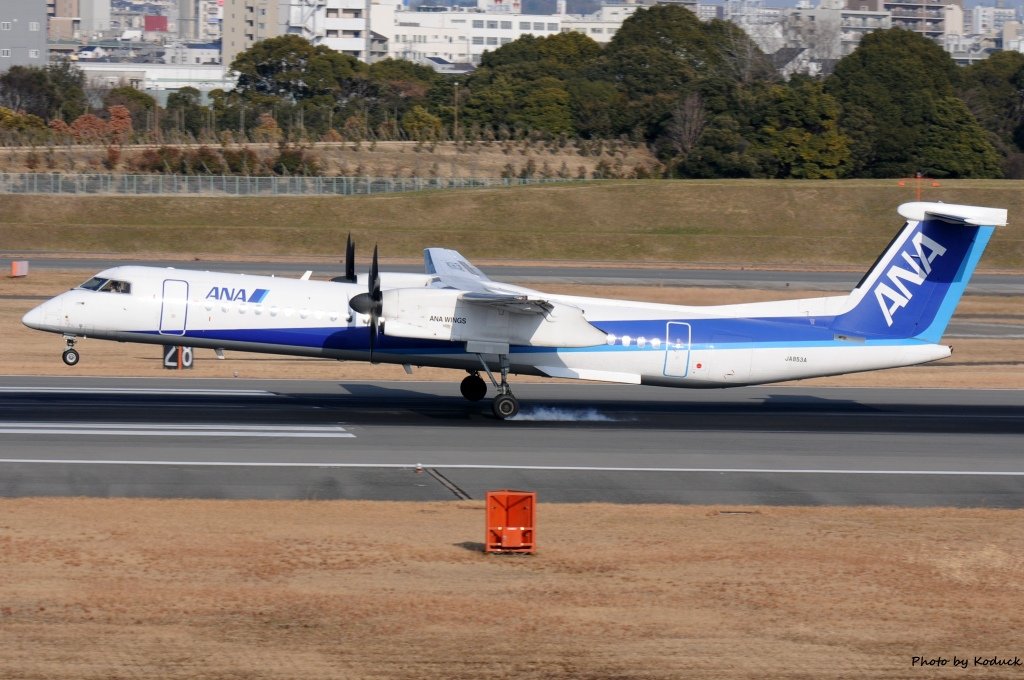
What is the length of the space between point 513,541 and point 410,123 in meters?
93.8

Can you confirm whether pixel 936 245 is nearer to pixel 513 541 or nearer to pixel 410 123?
pixel 513 541

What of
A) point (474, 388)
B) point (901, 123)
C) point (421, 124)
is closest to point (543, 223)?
point (421, 124)

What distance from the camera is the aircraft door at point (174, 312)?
26.6 m

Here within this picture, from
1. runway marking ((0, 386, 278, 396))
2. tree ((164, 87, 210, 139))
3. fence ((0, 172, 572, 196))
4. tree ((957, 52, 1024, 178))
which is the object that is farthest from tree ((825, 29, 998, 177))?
runway marking ((0, 386, 278, 396))

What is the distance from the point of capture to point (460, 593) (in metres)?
14.6

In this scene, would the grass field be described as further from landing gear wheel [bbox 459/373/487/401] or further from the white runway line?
the white runway line

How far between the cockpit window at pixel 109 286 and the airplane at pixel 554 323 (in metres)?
0.03

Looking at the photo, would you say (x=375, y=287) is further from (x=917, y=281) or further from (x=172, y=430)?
(x=917, y=281)

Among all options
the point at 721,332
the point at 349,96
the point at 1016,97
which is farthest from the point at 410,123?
the point at 721,332

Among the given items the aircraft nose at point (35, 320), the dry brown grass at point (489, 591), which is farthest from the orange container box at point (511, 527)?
the aircraft nose at point (35, 320)

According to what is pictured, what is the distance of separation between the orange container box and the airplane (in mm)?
9696

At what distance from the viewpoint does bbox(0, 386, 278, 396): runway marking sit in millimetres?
28844

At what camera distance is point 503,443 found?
24250 mm

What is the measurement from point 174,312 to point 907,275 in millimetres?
16238
